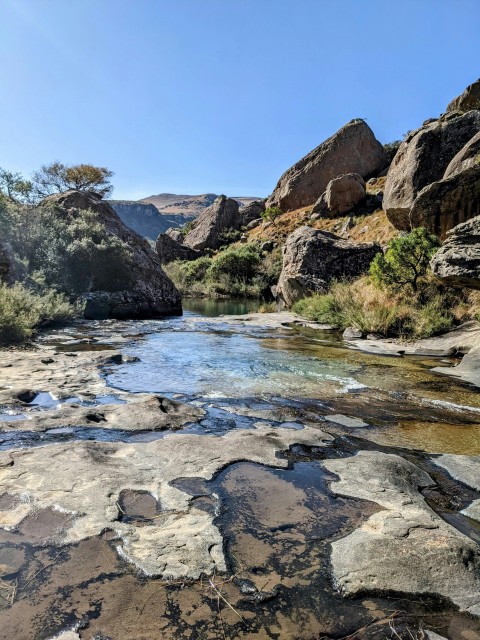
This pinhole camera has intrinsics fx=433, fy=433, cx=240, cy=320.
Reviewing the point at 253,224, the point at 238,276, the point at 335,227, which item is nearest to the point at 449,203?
the point at 335,227

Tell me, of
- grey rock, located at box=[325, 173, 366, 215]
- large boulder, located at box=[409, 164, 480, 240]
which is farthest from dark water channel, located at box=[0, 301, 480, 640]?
grey rock, located at box=[325, 173, 366, 215]

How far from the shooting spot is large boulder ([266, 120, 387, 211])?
4216 centimetres

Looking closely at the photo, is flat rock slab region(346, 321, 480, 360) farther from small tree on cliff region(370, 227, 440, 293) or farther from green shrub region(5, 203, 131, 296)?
green shrub region(5, 203, 131, 296)

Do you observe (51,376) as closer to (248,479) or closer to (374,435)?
(248,479)

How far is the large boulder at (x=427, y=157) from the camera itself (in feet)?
61.9

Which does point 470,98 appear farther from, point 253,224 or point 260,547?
point 260,547

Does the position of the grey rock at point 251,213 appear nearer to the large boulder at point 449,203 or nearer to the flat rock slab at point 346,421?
the large boulder at point 449,203

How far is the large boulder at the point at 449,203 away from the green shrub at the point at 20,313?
38.3 ft

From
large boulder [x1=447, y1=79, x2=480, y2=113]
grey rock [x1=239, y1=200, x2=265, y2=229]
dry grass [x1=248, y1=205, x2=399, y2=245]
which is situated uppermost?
large boulder [x1=447, y1=79, x2=480, y2=113]

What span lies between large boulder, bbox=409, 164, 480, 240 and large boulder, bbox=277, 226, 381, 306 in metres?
4.74

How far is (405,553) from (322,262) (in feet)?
59.2

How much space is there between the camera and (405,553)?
239 cm

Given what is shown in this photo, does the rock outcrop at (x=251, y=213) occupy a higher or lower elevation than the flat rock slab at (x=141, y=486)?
higher

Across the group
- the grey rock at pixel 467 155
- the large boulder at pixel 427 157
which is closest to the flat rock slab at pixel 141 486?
the grey rock at pixel 467 155
